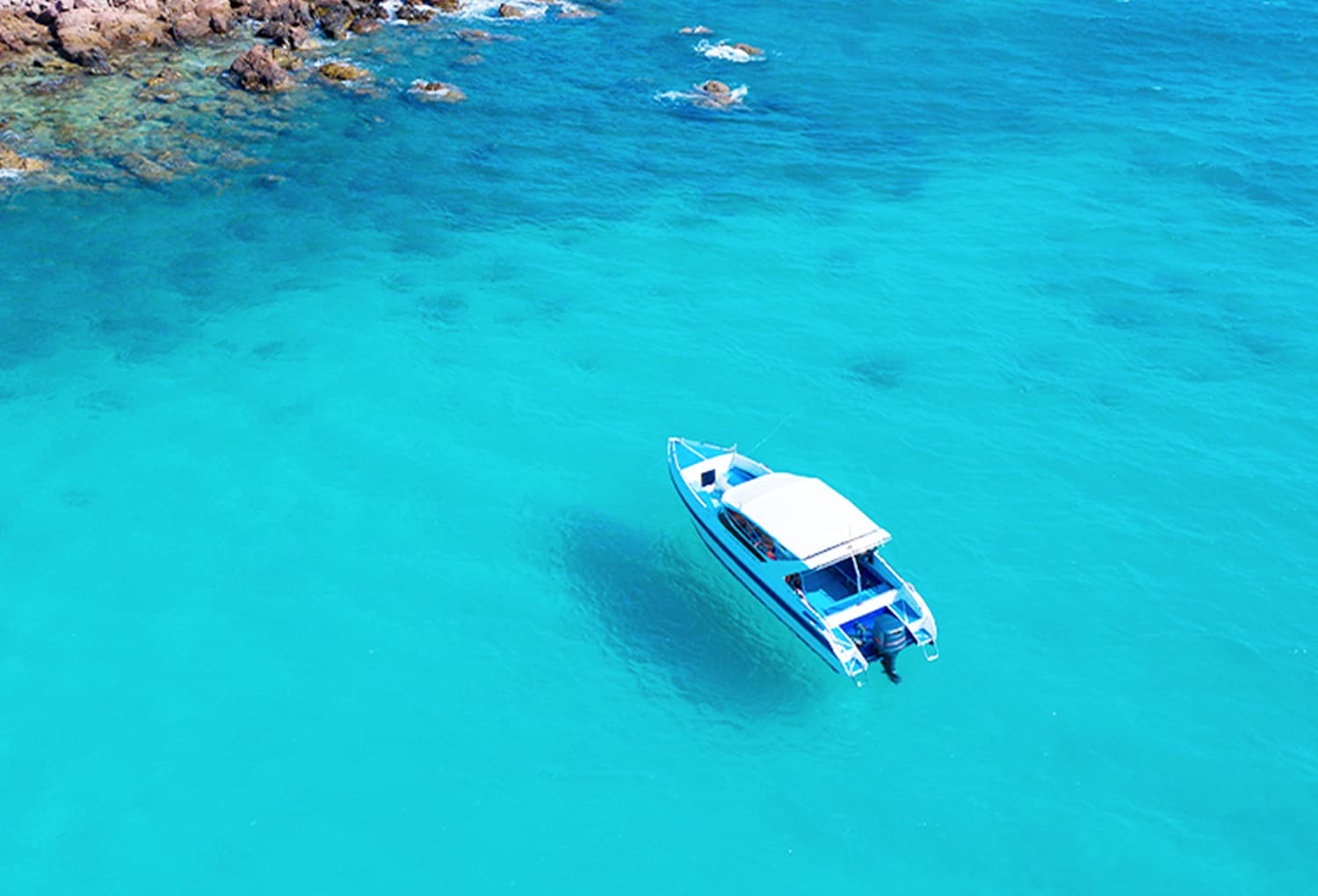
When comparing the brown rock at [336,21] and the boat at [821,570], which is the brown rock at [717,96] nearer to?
the brown rock at [336,21]

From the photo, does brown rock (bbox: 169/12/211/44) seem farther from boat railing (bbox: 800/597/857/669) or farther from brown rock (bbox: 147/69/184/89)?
boat railing (bbox: 800/597/857/669)

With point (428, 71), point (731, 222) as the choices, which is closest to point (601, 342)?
point (731, 222)

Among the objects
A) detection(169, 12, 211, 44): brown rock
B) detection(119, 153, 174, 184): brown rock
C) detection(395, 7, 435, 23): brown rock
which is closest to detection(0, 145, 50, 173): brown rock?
detection(119, 153, 174, 184): brown rock

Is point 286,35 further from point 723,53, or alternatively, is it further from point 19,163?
point 723,53

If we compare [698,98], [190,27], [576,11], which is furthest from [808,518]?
[190,27]

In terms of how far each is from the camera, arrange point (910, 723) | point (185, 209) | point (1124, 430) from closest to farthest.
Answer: point (910, 723)
point (1124, 430)
point (185, 209)

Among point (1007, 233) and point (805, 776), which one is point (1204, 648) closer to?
point (805, 776)
